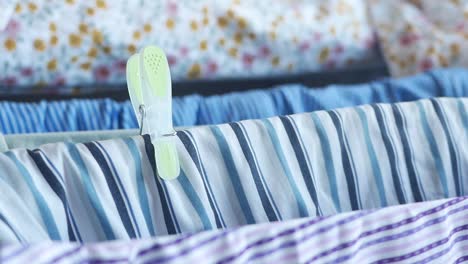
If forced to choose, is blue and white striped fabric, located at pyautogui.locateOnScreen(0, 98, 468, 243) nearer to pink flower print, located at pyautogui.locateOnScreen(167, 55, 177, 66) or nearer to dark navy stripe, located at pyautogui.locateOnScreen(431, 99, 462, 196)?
dark navy stripe, located at pyautogui.locateOnScreen(431, 99, 462, 196)

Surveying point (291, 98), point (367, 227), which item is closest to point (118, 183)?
point (367, 227)

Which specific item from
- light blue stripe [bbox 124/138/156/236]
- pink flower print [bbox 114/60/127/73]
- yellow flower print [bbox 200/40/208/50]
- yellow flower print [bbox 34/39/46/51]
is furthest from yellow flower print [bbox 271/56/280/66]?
light blue stripe [bbox 124/138/156/236]

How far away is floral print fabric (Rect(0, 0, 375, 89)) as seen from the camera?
74 cm

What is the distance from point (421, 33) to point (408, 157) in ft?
1.25

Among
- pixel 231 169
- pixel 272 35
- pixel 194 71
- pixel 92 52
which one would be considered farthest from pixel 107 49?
pixel 231 169

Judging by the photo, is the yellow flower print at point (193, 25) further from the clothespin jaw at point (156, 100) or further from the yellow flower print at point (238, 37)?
the clothespin jaw at point (156, 100)

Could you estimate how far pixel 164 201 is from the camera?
50 centimetres

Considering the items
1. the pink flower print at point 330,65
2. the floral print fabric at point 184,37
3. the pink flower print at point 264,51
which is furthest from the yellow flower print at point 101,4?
the pink flower print at point 330,65

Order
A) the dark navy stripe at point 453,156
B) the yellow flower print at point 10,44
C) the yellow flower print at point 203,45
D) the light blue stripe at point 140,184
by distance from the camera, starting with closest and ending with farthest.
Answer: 1. the light blue stripe at point 140,184
2. the dark navy stripe at point 453,156
3. the yellow flower print at point 10,44
4. the yellow flower print at point 203,45

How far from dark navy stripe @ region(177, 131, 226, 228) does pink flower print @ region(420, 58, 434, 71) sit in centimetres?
50

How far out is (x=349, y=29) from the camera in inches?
35.5

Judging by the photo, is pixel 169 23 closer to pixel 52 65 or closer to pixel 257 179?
pixel 52 65

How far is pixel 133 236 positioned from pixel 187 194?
0.05m

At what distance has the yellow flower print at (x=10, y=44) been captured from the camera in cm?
72
